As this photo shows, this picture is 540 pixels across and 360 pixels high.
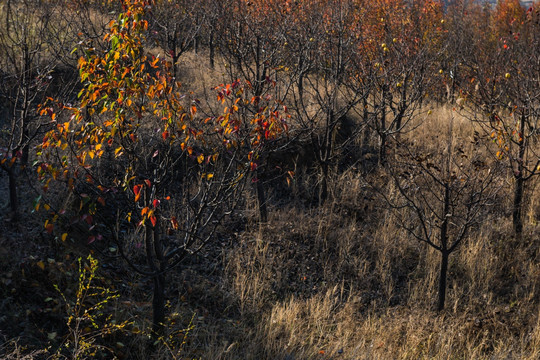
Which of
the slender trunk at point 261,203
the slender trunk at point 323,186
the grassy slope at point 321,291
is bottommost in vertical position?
the grassy slope at point 321,291

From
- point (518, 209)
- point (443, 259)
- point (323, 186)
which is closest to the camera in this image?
point (443, 259)

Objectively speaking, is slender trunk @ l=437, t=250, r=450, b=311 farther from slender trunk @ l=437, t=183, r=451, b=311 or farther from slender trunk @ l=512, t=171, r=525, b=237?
slender trunk @ l=512, t=171, r=525, b=237

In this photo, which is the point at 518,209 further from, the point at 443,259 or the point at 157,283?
the point at 157,283

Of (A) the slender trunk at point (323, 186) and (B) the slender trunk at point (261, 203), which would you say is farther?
(A) the slender trunk at point (323, 186)

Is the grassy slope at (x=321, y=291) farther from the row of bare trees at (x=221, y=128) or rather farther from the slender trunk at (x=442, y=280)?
the row of bare trees at (x=221, y=128)

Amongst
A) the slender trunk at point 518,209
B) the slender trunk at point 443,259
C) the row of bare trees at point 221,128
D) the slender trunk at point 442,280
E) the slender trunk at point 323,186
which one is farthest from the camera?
the slender trunk at point 323,186

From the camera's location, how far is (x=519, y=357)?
434 cm

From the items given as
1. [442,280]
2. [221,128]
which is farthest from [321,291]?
[221,128]

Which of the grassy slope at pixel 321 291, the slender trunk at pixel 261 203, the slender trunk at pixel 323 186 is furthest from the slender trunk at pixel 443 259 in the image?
the slender trunk at pixel 261 203

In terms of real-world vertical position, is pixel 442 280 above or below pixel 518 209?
below

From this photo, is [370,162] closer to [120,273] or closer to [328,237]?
[328,237]

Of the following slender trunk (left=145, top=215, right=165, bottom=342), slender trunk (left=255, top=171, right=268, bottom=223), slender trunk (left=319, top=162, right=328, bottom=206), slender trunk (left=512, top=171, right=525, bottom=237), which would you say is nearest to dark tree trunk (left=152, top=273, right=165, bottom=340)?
slender trunk (left=145, top=215, right=165, bottom=342)

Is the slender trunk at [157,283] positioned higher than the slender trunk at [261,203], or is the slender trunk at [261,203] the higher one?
the slender trunk at [261,203]

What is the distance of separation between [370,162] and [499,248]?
2.45 metres
